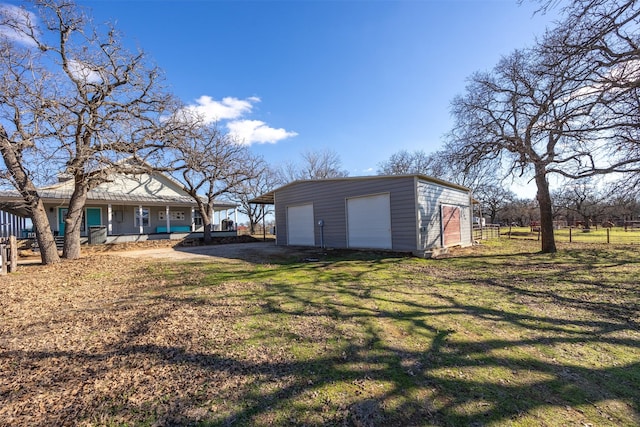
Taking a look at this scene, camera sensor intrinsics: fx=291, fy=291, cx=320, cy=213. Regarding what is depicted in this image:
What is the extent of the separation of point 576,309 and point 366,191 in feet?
25.1

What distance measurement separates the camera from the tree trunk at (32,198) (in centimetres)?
765

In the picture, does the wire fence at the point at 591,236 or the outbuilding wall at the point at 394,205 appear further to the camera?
the wire fence at the point at 591,236

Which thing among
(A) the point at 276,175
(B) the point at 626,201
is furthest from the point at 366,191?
(A) the point at 276,175

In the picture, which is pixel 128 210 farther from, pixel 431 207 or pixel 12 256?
pixel 431 207

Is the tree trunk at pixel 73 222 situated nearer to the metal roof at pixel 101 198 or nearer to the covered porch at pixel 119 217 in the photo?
the covered porch at pixel 119 217

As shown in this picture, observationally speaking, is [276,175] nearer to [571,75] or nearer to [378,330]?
[571,75]

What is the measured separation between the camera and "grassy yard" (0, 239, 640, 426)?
7.25 ft

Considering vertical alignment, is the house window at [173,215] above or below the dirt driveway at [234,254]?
above

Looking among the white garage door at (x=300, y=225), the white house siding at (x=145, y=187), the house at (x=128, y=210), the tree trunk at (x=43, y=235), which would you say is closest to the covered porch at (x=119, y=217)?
the house at (x=128, y=210)

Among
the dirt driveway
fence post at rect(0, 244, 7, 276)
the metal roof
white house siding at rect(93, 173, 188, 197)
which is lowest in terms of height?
the dirt driveway

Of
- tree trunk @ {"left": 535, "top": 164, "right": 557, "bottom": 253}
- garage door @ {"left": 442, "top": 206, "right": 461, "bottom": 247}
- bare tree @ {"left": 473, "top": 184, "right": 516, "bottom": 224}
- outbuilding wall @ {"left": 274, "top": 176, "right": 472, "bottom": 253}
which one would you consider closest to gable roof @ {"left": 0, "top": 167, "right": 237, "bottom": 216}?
outbuilding wall @ {"left": 274, "top": 176, "right": 472, "bottom": 253}

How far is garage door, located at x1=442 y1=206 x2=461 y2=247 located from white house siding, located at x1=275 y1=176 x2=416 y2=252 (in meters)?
2.60

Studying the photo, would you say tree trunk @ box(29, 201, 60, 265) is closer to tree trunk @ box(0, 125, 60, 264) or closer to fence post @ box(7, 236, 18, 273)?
tree trunk @ box(0, 125, 60, 264)

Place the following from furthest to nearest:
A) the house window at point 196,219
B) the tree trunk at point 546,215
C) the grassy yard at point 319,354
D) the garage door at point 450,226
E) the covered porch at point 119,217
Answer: the house window at point 196,219 < the covered porch at point 119,217 < the garage door at point 450,226 < the tree trunk at point 546,215 < the grassy yard at point 319,354
